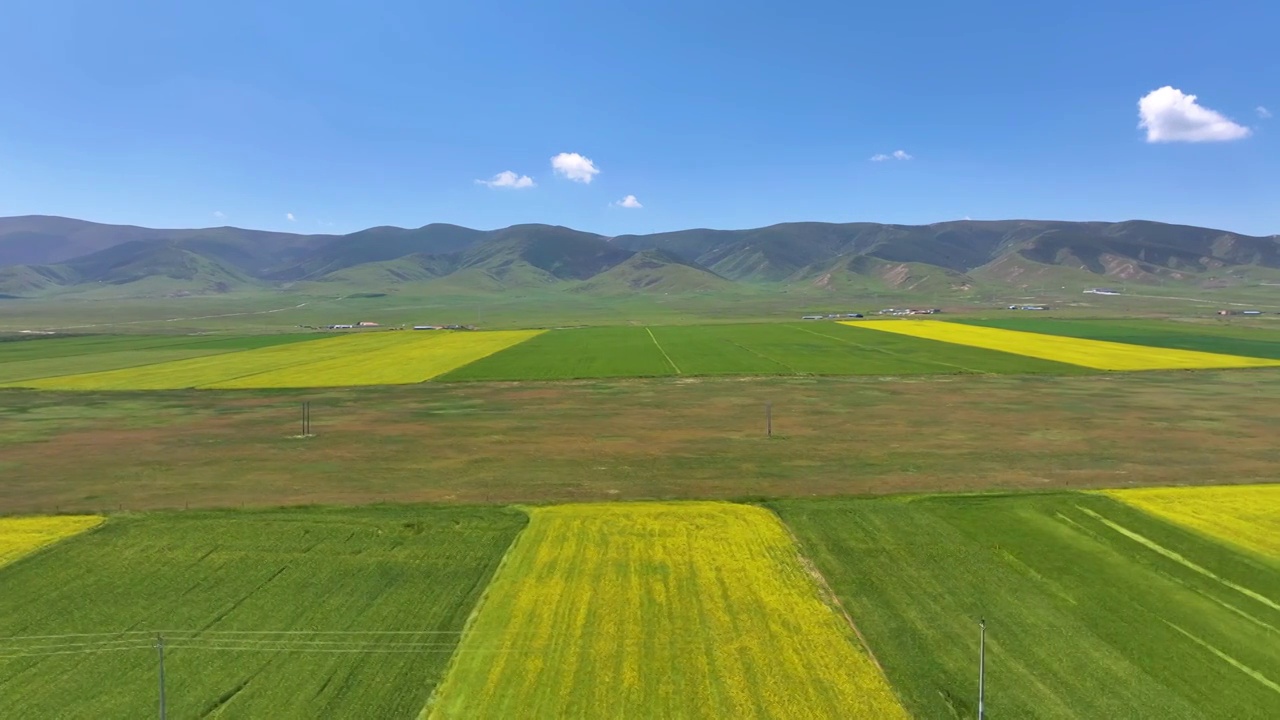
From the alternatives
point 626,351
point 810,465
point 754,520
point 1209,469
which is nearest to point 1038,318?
point 626,351

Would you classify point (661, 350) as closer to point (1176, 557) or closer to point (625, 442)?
point (625, 442)

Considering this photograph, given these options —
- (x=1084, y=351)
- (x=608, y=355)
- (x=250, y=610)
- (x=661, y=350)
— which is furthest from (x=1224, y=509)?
(x=661, y=350)

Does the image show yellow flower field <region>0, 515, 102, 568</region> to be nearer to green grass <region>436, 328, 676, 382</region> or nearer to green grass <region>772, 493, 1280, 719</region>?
green grass <region>772, 493, 1280, 719</region>

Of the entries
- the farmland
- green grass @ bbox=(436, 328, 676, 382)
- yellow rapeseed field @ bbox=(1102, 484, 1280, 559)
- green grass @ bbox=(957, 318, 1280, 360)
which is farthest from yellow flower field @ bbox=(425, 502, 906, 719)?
green grass @ bbox=(957, 318, 1280, 360)

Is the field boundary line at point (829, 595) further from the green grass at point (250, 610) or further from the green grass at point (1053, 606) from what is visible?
the green grass at point (250, 610)

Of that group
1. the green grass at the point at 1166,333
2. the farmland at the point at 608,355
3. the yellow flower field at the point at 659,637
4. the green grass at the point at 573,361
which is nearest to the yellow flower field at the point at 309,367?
the farmland at the point at 608,355

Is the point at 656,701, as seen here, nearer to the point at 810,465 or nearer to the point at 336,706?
the point at 336,706
